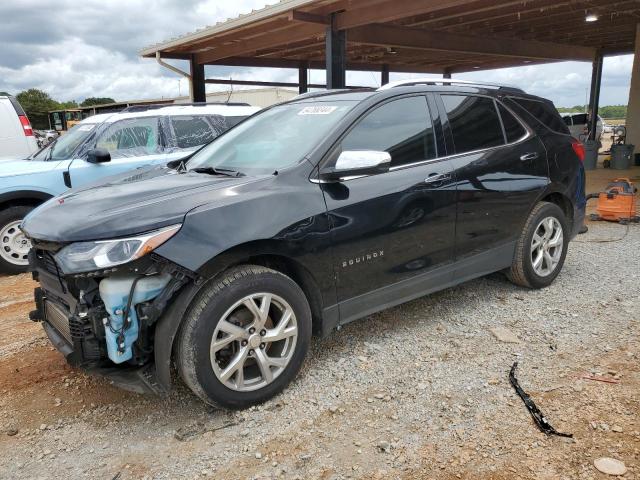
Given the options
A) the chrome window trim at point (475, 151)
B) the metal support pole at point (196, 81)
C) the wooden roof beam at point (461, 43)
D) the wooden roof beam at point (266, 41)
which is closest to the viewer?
the chrome window trim at point (475, 151)

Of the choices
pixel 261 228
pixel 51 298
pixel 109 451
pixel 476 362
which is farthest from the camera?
pixel 476 362

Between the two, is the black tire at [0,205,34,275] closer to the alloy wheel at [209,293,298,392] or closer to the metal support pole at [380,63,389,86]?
the alloy wheel at [209,293,298,392]

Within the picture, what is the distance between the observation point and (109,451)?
8.62 feet

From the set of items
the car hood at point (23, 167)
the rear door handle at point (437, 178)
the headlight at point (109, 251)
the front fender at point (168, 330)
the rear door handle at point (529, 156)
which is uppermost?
the rear door handle at point (529, 156)

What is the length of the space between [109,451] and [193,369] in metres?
0.59

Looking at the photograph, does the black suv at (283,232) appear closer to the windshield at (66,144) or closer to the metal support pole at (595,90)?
the windshield at (66,144)

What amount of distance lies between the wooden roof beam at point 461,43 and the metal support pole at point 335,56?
1.77 ft

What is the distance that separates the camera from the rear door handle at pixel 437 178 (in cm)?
358

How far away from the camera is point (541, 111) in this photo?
4668 millimetres

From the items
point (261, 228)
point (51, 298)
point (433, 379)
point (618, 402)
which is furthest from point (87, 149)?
point (618, 402)

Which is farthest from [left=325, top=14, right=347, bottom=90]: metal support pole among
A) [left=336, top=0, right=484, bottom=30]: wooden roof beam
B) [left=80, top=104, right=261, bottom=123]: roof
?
[left=80, top=104, right=261, bottom=123]: roof

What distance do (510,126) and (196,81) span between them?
11428 millimetres

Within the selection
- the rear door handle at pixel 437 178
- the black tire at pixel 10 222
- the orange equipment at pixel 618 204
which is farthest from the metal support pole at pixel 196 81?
the rear door handle at pixel 437 178

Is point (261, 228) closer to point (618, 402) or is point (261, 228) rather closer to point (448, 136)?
point (448, 136)
